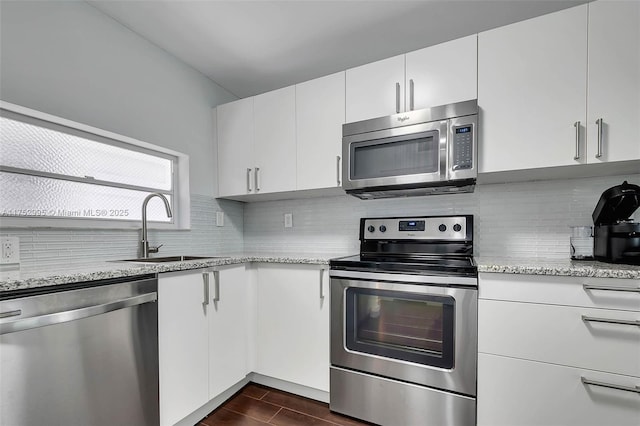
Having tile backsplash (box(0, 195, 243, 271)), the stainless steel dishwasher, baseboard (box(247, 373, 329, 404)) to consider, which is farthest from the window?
baseboard (box(247, 373, 329, 404))

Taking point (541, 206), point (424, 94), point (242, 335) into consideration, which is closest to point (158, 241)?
point (242, 335)

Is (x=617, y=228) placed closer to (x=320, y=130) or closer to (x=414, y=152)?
(x=414, y=152)

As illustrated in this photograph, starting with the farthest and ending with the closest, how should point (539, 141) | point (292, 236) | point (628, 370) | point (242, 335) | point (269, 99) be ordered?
point (292, 236) < point (269, 99) < point (242, 335) < point (539, 141) < point (628, 370)

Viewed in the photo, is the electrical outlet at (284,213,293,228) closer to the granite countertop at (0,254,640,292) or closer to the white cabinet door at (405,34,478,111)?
the granite countertop at (0,254,640,292)

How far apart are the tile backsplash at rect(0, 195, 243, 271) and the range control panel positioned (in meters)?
1.25

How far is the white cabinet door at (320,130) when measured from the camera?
198 cm

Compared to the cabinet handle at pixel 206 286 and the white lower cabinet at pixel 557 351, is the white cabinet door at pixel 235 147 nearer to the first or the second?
the cabinet handle at pixel 206 286

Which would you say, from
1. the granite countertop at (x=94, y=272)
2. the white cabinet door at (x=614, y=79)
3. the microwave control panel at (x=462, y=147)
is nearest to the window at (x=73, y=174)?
the granite countertop at (x=94, y=272)

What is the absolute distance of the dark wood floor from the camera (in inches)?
65.3

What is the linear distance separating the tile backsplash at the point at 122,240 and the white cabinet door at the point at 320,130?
0.88 metres

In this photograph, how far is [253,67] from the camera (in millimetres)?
2277

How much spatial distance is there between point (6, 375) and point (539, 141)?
243 centimetres

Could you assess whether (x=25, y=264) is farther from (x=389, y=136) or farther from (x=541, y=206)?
(x=541, y=206)

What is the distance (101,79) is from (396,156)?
1.82 meters
